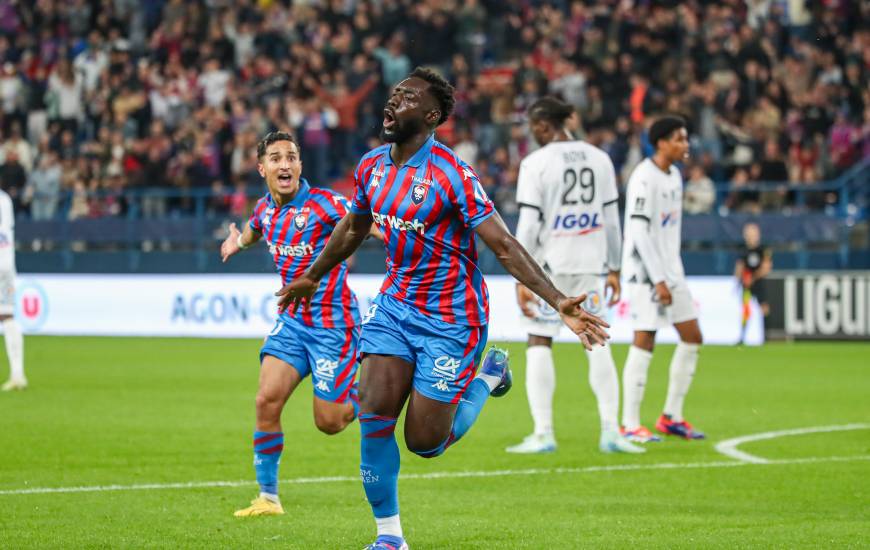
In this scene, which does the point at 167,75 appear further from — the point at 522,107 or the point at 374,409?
the point at 374,409

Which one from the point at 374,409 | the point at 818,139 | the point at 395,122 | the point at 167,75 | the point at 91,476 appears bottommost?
the point at 91,476

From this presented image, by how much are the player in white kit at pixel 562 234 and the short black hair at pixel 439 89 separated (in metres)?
4.07

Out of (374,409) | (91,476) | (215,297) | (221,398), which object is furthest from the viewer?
(215,297)

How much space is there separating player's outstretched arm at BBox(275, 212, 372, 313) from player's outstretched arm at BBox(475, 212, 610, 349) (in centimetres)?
74

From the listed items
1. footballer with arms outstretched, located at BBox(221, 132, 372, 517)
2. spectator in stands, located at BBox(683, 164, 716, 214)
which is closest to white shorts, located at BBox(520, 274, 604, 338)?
footballer with arms outstretched, located at BBox(221, 132, 372, 517)

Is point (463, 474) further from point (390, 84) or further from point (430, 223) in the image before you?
point (390, 84)

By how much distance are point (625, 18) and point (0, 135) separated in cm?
1339

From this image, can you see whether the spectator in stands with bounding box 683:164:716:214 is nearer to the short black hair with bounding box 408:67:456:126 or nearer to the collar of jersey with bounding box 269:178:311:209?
the collar of jersey with bounding box 269:178:311:209

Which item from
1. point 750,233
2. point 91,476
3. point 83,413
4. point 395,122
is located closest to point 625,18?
point 750,233

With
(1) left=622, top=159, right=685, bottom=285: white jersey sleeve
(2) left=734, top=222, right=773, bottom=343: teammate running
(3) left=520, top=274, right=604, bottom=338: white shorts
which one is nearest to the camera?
(3) left=520, top=274, right=604, bottom=338: white shorts

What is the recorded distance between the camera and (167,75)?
1177 inches

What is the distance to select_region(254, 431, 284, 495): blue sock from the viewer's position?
816 cm

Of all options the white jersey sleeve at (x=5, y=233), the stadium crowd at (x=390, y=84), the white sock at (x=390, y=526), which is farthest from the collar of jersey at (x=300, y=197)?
the stadium crowd at (x=390, y=84)

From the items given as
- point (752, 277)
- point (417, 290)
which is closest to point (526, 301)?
point (417, 290)
